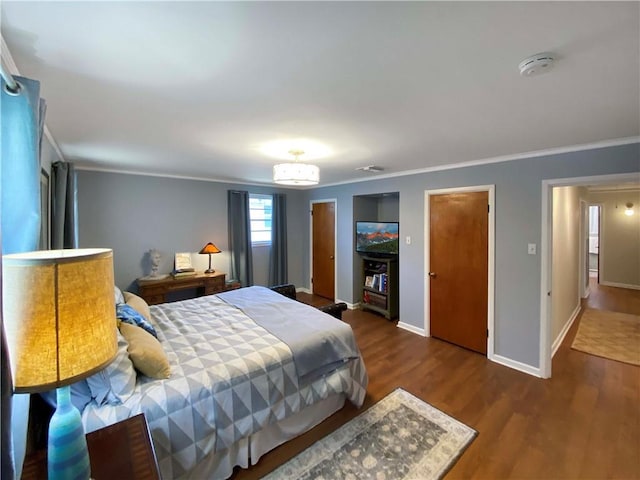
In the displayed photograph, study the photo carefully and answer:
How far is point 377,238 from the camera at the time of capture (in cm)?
453

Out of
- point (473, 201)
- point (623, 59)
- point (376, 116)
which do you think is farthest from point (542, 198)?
point (376, 116)

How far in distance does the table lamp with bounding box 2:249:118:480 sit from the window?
14.9 feet

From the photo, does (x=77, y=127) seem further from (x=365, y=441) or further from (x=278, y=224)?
(x=278, y=224)

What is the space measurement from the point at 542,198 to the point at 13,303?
3.64 metres

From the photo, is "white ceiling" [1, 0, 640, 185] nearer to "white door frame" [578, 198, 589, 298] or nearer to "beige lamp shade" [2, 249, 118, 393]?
"beige lamp shade" [2, 249, 118, 393]

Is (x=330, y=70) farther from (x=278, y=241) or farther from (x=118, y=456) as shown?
(x=278, y=241)

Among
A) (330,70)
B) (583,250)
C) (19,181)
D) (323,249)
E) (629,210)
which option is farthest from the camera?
(629,210)

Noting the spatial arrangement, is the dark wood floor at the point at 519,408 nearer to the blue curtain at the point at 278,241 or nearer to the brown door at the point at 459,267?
the brown door at the point at 459,267

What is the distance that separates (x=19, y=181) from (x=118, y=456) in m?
1.12

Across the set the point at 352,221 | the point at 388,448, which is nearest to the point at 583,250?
the point at 352,221

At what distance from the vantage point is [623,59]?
1182 mm

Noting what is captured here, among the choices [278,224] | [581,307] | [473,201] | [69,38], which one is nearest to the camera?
[69,38]

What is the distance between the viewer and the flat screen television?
4270mm

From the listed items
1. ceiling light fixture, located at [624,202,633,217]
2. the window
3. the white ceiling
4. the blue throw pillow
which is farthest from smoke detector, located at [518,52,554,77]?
ceiling light fixture, located at [624,202,633,217]
